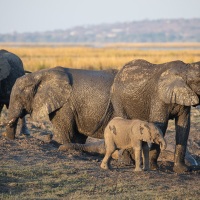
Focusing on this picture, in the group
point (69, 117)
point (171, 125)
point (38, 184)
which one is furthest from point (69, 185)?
point (171, 125)

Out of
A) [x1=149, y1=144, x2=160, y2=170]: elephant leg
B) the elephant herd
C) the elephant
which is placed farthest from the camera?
the elephant

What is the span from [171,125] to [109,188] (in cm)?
738

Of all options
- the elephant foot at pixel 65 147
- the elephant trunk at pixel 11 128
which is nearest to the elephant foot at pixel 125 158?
the elephant foot at pixel 65 147

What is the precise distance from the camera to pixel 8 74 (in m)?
13.2

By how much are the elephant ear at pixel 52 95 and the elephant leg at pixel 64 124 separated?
15 cm

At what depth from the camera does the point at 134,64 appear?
9.73 m

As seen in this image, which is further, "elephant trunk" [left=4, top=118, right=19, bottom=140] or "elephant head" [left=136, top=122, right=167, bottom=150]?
"elephant trunk" [left=4, top=118, right=19, bottom=140]

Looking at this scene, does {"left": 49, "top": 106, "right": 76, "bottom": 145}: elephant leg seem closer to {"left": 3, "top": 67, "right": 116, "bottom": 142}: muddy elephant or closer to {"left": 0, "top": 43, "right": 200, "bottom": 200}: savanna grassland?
{"left": 3, "top": 67, "right": 116, "bottom": 142}: muddy elephant

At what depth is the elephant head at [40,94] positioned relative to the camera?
10750mm

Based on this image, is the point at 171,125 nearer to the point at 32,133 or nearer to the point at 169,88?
the point at 32,133

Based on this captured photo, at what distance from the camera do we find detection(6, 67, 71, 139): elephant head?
35.3 ft

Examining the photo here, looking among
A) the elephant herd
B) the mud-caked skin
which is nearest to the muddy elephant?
the elephant herd

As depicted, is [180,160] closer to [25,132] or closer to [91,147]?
[91,147]

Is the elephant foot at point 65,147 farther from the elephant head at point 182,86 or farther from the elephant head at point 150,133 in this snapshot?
the elephant head at point 150,133
